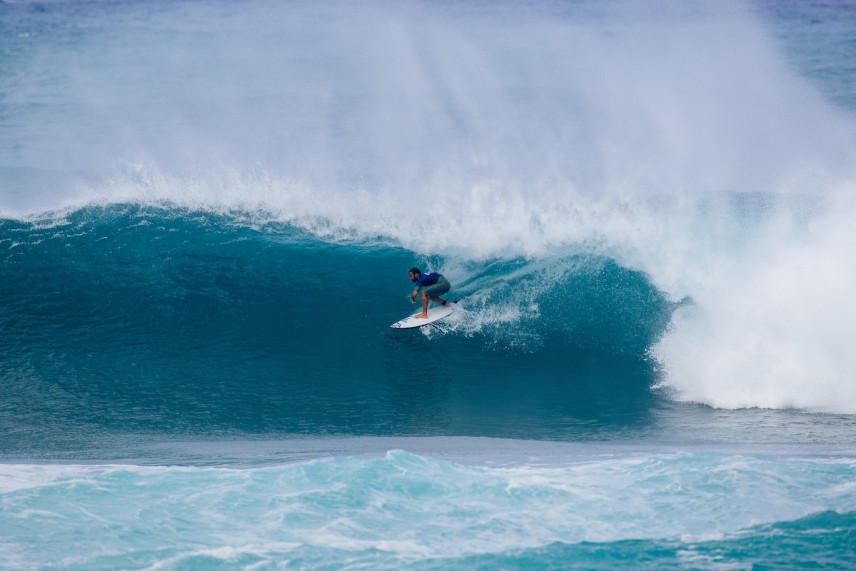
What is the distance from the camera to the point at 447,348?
13.9 meters

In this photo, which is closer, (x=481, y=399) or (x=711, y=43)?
(x=481, y=399)

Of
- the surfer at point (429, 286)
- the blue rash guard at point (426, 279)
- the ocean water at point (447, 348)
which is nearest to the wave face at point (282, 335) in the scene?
the ocean water at point (447, 348)

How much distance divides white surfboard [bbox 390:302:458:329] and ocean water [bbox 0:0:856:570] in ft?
0.49

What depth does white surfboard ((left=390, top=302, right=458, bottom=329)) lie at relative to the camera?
14.3 m

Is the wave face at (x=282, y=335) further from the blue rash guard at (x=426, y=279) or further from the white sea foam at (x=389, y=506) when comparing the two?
A: the white sea foam at (x=389, y=506)

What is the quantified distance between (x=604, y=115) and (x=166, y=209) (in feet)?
52.6

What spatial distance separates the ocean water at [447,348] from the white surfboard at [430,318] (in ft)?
0.49

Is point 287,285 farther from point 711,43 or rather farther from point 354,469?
point 711,43

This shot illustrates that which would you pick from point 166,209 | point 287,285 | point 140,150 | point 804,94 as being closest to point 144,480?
point 287,285

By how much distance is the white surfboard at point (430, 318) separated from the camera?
14.3 metres

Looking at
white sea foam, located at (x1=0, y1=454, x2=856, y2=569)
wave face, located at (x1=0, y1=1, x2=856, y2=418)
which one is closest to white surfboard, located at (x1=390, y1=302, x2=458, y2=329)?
wave face, located at (x1=0, y1=1, x2=856, y2=418)

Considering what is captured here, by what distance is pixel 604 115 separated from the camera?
2941 cm

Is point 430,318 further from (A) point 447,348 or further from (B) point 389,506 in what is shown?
(B) point 389,506

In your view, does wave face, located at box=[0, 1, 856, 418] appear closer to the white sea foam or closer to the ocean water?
the ocean water
